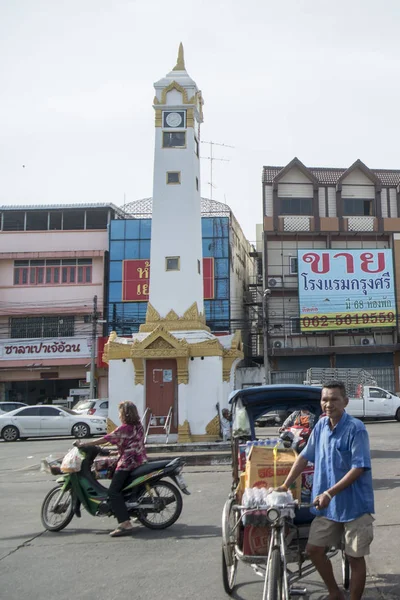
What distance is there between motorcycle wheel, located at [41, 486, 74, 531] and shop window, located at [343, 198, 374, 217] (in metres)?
37.3

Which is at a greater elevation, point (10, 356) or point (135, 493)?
point (10, 356)

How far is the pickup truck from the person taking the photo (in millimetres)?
28312

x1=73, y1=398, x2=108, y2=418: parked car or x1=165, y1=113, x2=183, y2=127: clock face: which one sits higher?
x1=165, y1=113, x2=183, y2=127: clock face

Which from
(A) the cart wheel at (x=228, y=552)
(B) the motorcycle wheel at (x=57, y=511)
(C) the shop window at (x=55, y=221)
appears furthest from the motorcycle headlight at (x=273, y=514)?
(C) the shop window at (x=55, y=221)

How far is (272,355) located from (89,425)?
16.7 metres

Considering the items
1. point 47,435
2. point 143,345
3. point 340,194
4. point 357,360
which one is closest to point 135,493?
point 143,345

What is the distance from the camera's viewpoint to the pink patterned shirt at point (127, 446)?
7.82 meters

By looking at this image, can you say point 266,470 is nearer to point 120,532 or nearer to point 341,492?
point 341,492

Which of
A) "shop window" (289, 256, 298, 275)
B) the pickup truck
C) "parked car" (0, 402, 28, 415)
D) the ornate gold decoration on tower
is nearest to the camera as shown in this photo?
the ornate gold decoration on tower

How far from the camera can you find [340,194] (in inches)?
1683

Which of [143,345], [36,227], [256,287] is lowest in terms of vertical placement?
[143,345]

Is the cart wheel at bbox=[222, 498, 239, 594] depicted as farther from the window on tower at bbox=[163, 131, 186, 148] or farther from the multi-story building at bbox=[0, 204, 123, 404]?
the multi-story building at bbox=[0, 204, 123, 404]

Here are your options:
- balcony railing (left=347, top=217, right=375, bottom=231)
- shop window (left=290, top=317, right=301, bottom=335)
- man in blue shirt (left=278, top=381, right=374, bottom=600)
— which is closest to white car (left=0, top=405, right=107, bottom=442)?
shop window (left=290, top=317, right=301, bottom=335)

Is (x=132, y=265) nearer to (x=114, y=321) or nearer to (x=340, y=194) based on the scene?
(x=114, y=321)
